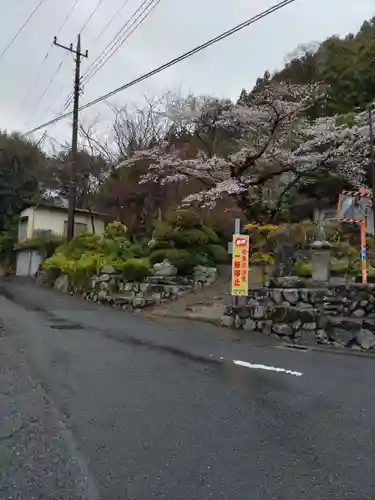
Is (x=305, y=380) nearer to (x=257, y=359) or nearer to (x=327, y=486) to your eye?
(x=257, y=359)

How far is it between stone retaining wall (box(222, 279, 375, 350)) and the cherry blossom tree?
8.37m

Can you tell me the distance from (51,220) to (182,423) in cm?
2601

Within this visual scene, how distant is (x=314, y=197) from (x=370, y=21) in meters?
17.6

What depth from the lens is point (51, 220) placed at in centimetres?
2836

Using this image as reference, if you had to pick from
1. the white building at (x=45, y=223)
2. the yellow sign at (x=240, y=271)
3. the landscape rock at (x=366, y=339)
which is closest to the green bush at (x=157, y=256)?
the yellow sign at (x=240, y=271)

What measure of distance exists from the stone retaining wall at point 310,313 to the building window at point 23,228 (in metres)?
21.1

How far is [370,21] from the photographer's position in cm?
3200

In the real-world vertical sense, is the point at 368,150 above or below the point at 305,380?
above

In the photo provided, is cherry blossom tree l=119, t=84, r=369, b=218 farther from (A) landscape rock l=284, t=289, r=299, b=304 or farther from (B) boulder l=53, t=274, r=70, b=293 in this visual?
(A) landscape rock l=284, t=289, r=299, b=304

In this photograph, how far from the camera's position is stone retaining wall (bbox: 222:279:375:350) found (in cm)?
892

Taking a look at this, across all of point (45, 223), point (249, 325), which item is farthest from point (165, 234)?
point (45, 223)

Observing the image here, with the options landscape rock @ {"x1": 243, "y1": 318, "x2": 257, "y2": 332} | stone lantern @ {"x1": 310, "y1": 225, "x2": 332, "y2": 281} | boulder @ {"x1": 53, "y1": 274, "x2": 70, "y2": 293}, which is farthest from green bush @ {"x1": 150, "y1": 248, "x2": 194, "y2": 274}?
stone lantern @ {"x1": 310, "y1": 225, "x2": 332, "y2": 281}

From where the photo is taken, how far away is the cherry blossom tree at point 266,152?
18.9 m

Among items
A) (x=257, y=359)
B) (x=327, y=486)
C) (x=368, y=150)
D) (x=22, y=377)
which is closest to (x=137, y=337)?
(x=257, y=359)
